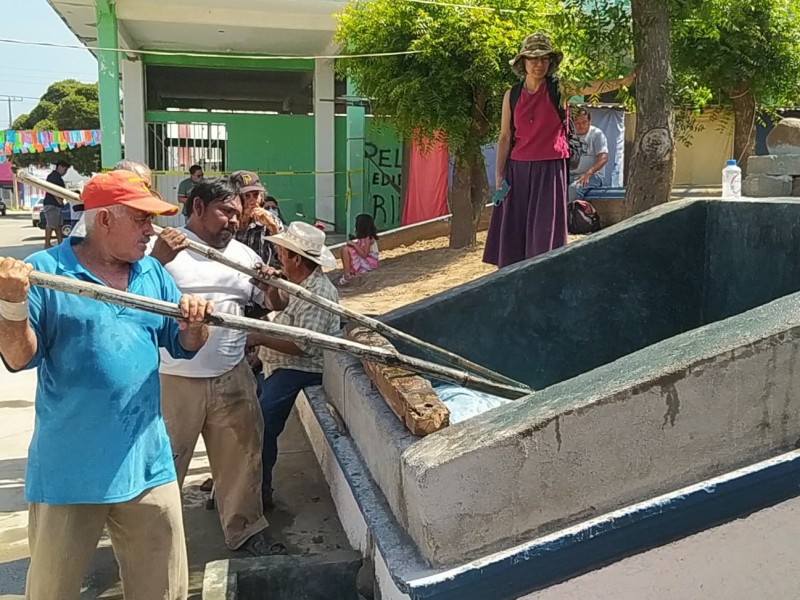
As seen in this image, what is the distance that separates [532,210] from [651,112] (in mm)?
1491

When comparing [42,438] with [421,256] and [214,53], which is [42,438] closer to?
[421,256]

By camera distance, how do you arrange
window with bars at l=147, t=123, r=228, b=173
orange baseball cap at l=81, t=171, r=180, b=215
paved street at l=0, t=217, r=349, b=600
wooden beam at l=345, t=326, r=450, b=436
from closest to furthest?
wooden beam at l=345, t=326, r=450, b=436, orange baseball cap at l=81, t=171, r=180, b=215, paved street at l=0, t=217, r=349, b=600, window with bars at l=147, t=123, r=228, b=173

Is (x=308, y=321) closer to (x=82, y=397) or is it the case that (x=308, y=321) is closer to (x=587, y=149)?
(x=82, y=397)

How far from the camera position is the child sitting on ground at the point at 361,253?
10.1 metres

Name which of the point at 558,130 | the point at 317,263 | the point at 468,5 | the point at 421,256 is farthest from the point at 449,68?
the point at 317,263

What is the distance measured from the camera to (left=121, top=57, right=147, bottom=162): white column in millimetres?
15180

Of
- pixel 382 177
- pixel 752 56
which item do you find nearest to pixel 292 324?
pixel 752 56

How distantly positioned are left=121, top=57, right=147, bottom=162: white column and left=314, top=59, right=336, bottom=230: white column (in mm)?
3263

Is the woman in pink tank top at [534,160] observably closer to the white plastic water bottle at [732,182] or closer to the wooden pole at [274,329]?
the white plastic water bottle at [732,182]

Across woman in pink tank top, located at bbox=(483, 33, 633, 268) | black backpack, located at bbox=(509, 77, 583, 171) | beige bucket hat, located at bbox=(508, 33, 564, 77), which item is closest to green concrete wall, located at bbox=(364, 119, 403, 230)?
black backpack, located at bbox=(509, 77, 583, 171)

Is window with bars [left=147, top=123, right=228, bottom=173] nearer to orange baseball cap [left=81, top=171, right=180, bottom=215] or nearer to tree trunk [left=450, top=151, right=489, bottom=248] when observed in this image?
tree trunk [left=450, top=151, right=489, bottom=248]

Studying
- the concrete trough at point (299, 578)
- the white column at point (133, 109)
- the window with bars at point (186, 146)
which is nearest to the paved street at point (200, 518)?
the concrete trough at point (299, 578)

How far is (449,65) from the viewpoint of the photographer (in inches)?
374

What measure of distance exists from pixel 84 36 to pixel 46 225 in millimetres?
4627
